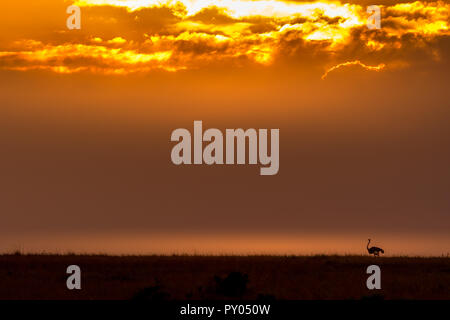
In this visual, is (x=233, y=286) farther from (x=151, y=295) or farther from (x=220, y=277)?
(x=151, y=295)

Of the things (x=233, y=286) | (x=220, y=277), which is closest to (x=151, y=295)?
(x=233, y=286)

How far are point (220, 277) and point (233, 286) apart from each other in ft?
10.6

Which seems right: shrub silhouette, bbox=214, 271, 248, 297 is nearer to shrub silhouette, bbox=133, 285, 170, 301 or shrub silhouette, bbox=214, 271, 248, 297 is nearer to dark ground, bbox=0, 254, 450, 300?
dark ground, bbox=0, 254, 450, 300

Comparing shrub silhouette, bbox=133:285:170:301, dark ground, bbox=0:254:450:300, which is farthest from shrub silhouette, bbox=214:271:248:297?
shrub silhouette, bbox=133:285:170:301

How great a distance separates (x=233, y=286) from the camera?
32812 millimetres

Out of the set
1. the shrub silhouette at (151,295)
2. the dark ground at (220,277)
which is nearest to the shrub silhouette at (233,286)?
the dark ground at (220,277)

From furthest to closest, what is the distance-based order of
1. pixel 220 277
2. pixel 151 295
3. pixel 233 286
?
pixel 220 277, pixel 233 286, pixel 151 295

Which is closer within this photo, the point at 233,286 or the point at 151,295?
the point at 151,295

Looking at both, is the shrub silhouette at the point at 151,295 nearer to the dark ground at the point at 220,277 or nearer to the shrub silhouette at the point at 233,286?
the dark ground at the point at 220,277

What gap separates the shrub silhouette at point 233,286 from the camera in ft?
106
